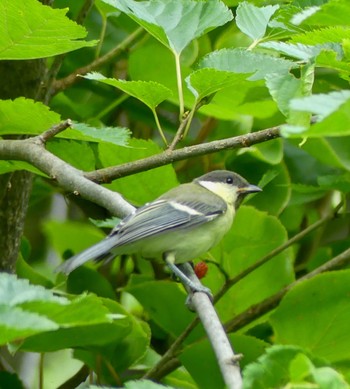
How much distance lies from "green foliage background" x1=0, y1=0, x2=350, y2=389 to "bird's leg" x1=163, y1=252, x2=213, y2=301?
0.05 m

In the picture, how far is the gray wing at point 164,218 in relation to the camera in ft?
5.67

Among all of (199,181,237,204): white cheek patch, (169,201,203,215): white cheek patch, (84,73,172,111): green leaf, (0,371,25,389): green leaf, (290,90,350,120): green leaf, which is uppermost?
(290,90,350,120): green leaf

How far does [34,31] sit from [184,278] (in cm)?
48

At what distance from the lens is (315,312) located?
1.44m

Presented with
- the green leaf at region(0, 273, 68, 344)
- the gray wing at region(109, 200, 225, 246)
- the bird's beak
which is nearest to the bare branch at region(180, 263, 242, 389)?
the green leaf at region(0, 273, 68, 344)

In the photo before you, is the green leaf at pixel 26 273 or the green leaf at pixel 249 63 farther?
the green leaf at pixel 26 273

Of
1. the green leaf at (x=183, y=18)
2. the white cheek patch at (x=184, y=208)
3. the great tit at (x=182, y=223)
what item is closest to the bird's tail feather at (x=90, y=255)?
the great tit at (x=182, y=223)

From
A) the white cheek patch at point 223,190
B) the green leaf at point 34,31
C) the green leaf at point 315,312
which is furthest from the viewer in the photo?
the white cheek patch at point 223,190

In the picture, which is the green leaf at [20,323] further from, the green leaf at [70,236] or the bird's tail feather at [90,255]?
the green leaf at [70,236]

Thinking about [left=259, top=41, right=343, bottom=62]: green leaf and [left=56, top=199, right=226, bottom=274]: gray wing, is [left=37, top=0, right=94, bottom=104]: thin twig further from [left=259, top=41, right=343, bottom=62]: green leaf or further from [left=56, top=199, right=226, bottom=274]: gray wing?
[left=259, top=41, right=343, bottom=62]: green leaf

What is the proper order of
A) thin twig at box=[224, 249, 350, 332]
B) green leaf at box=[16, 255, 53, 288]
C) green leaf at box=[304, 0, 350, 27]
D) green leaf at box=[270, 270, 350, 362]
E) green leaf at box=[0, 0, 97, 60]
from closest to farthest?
green leaf at box=[304, 0, 350, 27] → green leaf at box=[0, 0, 97, 60] → green leaf at box=[270, 270, 350, 362] → thin twig at box=[224, 249, 350, 332] → green leaf at box=[16, 255, 53, 288]

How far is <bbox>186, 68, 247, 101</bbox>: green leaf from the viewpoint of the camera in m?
1.23

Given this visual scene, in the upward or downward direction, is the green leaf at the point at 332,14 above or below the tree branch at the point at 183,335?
above

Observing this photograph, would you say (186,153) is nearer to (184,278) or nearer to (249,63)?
(249,63)
